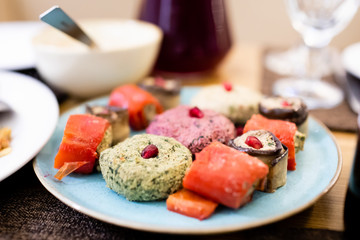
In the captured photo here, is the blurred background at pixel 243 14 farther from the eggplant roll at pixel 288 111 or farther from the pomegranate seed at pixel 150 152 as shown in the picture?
the pomegranate seed at pixel 150 152

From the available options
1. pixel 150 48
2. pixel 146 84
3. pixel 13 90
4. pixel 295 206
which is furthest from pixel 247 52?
pixel 295 206

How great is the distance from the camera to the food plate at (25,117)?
36.1 inches

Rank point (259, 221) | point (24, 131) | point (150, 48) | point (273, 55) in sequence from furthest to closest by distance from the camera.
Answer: point (273, 55), point (150, 48), point (24, 131), point (259, 221)

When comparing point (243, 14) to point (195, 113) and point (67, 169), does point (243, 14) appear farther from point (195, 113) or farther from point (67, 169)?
point (67, 169)

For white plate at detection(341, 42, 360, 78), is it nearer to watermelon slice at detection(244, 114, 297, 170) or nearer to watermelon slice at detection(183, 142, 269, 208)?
watermelon slice at detection(244, 114, 297, 170)

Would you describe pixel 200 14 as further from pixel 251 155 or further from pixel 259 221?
pixel 259 221

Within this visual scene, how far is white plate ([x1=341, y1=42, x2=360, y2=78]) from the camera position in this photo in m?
1.47

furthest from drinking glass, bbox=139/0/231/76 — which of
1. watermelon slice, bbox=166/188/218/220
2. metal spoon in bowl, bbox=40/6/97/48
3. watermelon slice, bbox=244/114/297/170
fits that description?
watermelon slice, bbox=166/188/218/220

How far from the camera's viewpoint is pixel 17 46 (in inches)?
68.9

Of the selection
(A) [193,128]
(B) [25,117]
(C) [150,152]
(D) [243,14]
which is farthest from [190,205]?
(D) [243,14]

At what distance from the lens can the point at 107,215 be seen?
30.0 inches

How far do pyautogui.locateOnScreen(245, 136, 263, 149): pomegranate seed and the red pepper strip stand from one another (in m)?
0.44

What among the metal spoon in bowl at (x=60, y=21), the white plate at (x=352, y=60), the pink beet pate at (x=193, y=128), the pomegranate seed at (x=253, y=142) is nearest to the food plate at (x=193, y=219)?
the pomegranate seed at (x=253, y=142)

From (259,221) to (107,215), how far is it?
0.32 meters
